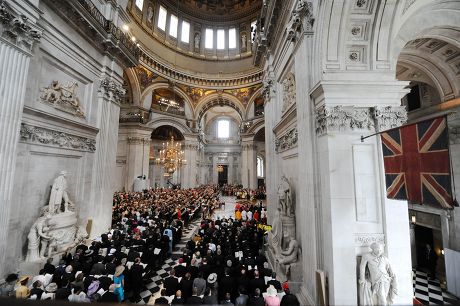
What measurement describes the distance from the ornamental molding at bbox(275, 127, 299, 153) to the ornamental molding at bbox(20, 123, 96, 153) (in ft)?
24.7

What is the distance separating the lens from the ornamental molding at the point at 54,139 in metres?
5.94

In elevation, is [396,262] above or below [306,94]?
below

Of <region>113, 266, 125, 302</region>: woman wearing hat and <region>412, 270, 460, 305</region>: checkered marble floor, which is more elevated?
<region>113, 266, 125, 302</region>: woman wearing hat

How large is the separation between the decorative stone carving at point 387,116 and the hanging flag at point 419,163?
0.48m

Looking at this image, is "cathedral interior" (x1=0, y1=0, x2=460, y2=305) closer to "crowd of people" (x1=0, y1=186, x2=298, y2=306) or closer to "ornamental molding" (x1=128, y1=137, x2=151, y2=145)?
"crowd of people" (x1=0, y1=186, x2=298, y2=306)

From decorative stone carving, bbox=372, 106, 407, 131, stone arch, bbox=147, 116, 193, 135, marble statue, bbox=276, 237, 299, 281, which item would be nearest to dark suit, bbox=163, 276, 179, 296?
marble statue, bbox=276, 237, 299, 281

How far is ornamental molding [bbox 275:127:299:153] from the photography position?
6507 millimetres

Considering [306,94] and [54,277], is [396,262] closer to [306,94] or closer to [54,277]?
[306,94]

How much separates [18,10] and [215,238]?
8.37 metres

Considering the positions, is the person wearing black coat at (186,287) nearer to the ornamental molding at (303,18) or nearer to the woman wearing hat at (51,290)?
the woman wearing hat at (51,290)

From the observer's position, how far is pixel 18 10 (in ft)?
17.2

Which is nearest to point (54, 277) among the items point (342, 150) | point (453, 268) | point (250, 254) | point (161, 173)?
point (250, 254)

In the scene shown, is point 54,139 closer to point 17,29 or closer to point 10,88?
point 10,88

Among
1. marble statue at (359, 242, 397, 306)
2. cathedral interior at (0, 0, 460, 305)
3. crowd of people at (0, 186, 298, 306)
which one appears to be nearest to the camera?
marble statue at (359, 242, 397, 306)
